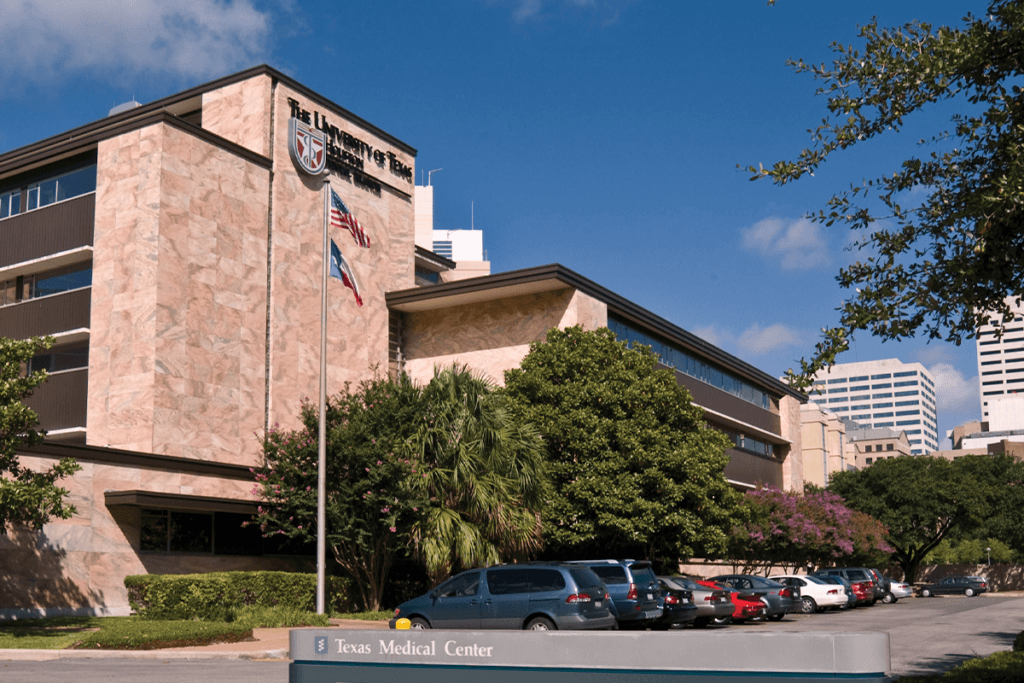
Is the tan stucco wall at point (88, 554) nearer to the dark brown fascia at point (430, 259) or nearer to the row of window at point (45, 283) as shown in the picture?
the row of window at point (45, 283)

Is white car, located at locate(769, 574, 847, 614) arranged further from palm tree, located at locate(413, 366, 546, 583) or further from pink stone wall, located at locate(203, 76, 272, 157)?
pink stone wall, located at locate(203, 76, 272, 157)

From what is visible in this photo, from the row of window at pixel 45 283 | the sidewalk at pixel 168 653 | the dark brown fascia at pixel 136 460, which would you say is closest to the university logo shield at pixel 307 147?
the row of window at pixel 45 283

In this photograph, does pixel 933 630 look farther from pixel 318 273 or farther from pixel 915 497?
pixel 915 497

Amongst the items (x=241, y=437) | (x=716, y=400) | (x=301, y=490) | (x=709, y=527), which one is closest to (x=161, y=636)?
(x=301, y=490)

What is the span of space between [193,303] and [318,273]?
21.1ft

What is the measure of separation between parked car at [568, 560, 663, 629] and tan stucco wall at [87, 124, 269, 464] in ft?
51.6

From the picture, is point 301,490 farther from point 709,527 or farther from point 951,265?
point 951,265

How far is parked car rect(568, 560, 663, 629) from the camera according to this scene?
23859mm

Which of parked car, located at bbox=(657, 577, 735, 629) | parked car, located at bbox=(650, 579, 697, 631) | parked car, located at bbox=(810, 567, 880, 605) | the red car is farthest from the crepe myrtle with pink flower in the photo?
parked car, located at bbox=(650, 579, 697, 631)

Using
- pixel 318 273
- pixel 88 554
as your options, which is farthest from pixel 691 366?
pixel 88 554

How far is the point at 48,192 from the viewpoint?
37.2 meters

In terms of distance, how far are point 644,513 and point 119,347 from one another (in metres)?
18.6

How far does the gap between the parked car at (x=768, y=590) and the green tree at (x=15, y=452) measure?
20839 millimetres

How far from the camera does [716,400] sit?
5916 centimetres
